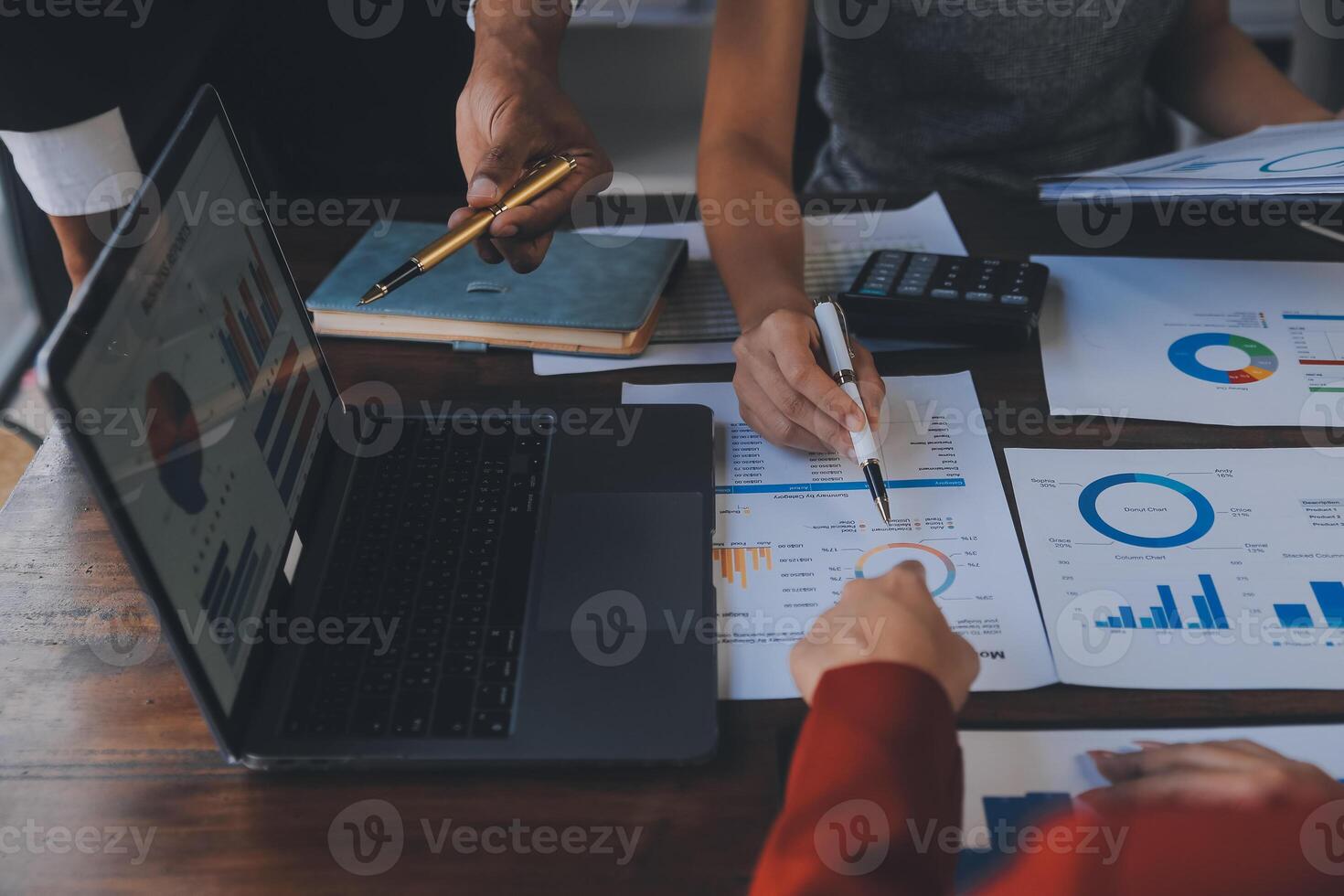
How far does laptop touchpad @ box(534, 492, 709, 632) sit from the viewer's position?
0.64 metres

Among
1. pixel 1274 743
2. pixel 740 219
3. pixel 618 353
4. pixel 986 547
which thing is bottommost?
pixel 1274 743

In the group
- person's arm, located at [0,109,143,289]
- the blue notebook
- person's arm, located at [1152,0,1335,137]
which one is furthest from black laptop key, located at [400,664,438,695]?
person's arm, located at [1152,0,1335,137]

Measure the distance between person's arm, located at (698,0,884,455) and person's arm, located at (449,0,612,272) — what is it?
14 centimetres

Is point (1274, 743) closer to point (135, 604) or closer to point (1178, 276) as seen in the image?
point (1178, 276)

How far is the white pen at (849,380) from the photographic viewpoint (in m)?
0.72

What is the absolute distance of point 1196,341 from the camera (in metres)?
0.88

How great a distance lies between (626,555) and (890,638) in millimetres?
195

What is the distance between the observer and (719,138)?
1069 mm

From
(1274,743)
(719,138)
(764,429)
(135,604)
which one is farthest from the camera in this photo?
(719,138)

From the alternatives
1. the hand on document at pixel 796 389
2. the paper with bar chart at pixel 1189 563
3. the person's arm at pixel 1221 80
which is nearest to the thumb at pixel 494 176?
the hand on document at pixel 796 389

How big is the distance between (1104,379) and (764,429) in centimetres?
30

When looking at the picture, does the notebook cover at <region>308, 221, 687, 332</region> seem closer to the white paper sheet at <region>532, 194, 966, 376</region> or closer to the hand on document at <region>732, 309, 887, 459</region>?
the white paper sheet at <region>532, 194, 966, 376</region>

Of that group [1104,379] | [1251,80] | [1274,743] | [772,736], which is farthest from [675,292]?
[1251,80]

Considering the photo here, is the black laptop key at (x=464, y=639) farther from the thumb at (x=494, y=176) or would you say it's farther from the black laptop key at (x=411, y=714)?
the thumb at (x=494, y=176)
